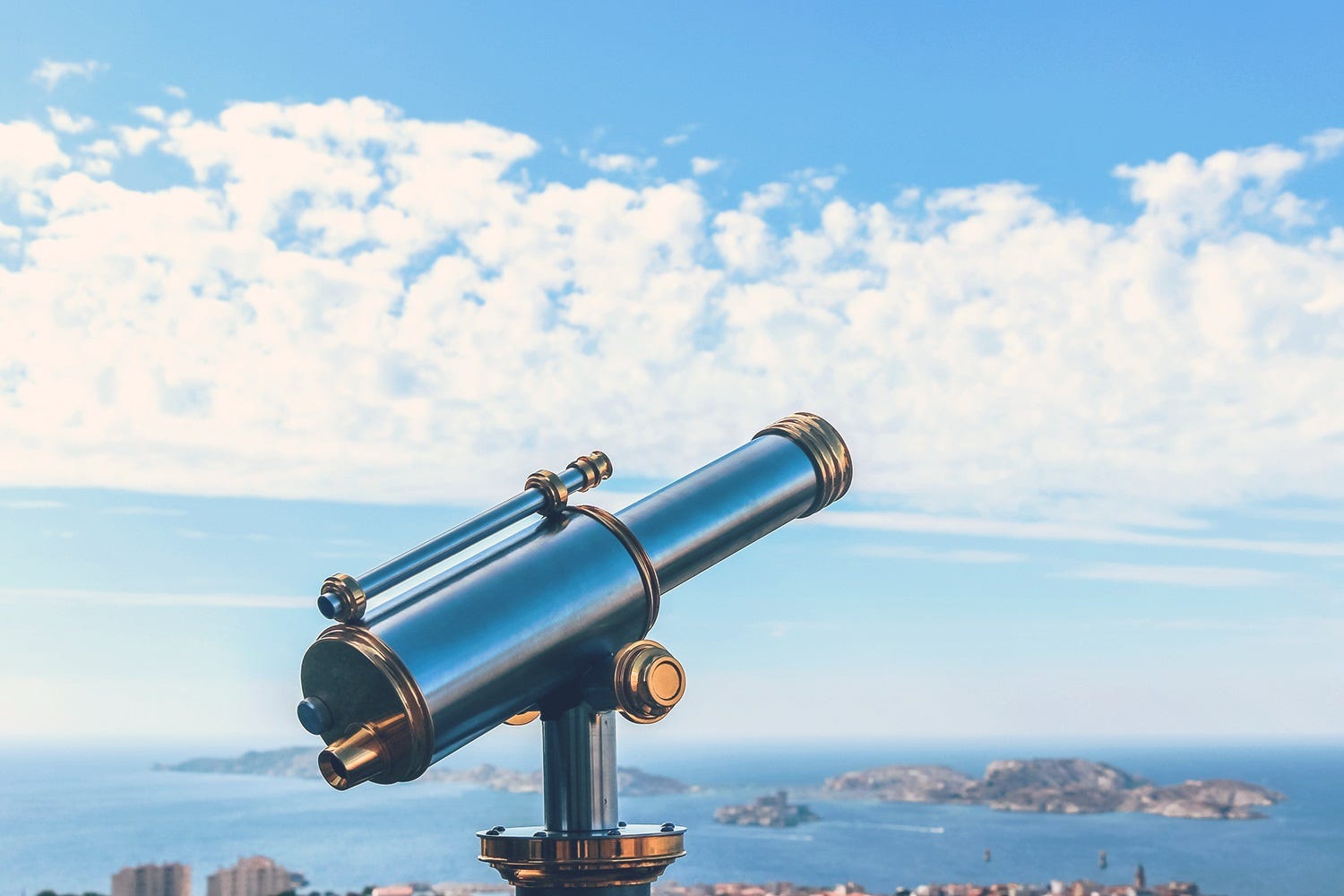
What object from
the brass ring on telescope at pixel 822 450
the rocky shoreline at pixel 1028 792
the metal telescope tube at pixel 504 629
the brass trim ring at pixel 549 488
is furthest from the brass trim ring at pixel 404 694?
the rocky shoreline at pixel 1028 792

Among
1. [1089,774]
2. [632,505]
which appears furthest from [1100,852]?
[632,505]

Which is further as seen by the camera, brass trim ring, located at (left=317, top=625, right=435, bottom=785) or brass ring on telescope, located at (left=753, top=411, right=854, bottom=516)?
brass ring on telescope, located at (left=753, top=411, right=854, bottom=516)

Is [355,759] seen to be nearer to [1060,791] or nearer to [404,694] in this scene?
[404,694]

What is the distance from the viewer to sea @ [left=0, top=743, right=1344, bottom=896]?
53.2m

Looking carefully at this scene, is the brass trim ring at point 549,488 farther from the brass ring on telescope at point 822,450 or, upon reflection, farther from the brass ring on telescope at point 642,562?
the brass ring on telescope at point 822,450

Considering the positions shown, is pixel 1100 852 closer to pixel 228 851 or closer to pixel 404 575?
pixel 228 851

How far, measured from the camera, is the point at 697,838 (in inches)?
2422

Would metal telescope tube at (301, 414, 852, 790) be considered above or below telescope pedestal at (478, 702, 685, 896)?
above

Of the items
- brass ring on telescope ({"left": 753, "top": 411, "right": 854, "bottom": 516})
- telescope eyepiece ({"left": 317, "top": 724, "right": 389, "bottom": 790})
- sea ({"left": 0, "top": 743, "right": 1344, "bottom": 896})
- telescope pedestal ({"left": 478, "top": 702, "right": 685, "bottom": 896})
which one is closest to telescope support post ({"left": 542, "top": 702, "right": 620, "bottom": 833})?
telescope pedestal ({"left": 478, "top": 702, "right": 685, "bottom": 896})

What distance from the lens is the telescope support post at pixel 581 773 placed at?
7.77 ft

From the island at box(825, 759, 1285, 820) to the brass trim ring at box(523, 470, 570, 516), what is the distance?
8232cm

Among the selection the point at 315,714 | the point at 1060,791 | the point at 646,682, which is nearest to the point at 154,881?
the point at 315,714

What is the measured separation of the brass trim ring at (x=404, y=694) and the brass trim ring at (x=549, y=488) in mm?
507

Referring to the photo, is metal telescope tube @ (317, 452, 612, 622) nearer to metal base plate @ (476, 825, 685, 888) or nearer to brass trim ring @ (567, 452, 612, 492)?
brass trim ring @ (567, 452, 612, 492)
